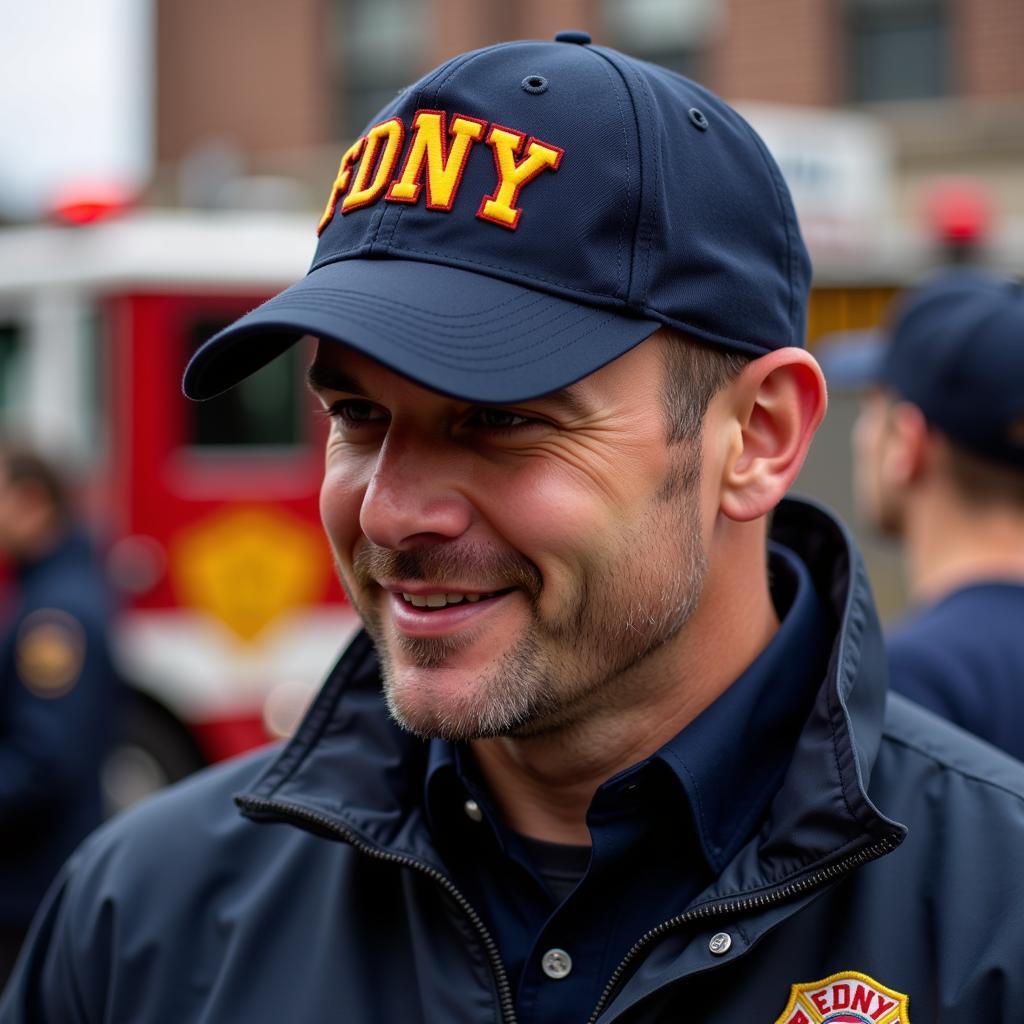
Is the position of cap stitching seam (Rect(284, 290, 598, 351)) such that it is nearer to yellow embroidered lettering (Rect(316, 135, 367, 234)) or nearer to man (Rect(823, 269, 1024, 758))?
yellow embroidered lettering (Rect(316, 135, 367, 234))

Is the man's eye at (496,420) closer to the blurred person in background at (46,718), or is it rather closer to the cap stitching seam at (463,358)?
the cap stitching seam at (463,358)

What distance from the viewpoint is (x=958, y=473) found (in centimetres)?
290

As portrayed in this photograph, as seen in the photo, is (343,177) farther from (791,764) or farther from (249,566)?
(249,566)

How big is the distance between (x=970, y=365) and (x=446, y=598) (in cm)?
150

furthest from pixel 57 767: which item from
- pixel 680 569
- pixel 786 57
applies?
pixel 786 57

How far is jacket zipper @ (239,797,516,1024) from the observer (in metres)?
1.66

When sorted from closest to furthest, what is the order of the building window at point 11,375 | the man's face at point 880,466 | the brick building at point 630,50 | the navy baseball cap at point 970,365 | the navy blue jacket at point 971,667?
the navy blue jacket at point 971,667 < the navy baseball cap at point 970,365 < the man's face at point 880,466 < the building window at point 11,375 < the brick building at point 630,50

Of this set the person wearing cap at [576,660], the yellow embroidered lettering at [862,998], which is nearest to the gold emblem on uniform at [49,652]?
the person wearing cap at [576,660]

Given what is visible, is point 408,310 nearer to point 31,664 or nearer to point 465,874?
point 465,874

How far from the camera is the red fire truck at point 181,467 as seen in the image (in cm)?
688

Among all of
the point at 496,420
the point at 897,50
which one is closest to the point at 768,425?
the point at 496,420

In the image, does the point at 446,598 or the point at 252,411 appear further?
the point at 252,411

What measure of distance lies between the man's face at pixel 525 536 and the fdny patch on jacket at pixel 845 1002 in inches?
16.1

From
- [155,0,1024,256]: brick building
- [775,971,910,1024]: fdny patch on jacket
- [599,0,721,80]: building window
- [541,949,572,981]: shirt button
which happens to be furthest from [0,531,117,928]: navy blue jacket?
[599,0,721,80]: building window
